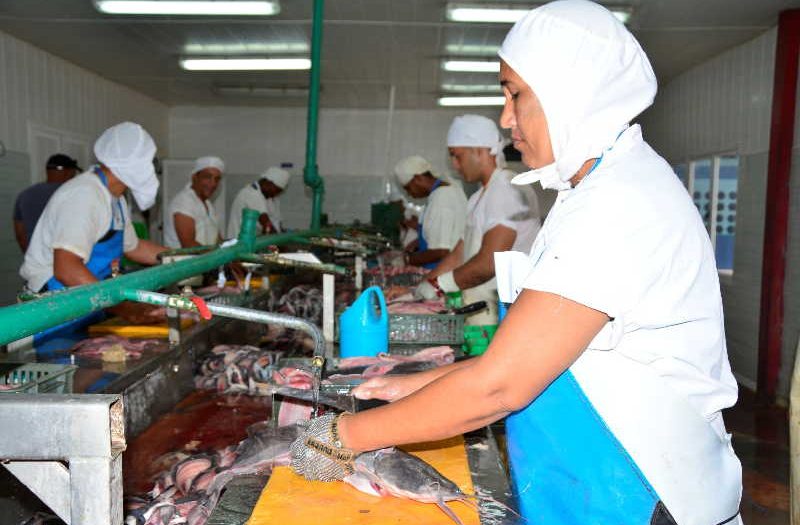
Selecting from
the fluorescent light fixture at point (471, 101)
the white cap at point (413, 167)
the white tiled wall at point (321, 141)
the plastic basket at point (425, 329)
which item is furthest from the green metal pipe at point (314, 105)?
the white tiled wall at point (321, 141)

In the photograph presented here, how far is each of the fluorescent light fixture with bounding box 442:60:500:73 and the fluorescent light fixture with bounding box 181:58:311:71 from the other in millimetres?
1997

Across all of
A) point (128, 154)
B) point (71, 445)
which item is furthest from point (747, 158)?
point (71, 445)

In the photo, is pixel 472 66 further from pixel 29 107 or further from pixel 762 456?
pixel 762 456

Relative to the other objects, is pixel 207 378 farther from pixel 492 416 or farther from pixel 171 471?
pixel 492 416

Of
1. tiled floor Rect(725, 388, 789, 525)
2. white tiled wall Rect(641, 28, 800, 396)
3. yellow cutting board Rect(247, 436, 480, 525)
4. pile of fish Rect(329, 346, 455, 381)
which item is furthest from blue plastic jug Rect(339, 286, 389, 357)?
white tiled wall Rect(641, 28, 800, 396)

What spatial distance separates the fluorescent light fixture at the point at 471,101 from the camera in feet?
39.7

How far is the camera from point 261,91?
11664mm

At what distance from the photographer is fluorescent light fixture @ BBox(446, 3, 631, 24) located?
263 inches

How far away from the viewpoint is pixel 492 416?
Result: 1.40 m

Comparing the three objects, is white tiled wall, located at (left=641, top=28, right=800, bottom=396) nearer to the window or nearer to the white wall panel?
the window

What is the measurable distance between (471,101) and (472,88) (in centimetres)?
119

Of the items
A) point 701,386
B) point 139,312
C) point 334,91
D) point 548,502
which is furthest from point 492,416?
point 334,91

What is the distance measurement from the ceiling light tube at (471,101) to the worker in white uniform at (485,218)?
23.4 ft

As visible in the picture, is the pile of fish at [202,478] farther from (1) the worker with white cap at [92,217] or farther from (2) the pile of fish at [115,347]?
(1) the worker with white cap at [92,217]
